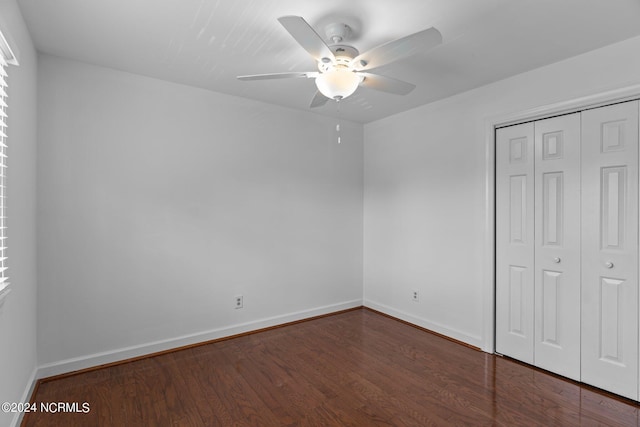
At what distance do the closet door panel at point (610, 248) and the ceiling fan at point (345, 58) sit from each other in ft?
4.89

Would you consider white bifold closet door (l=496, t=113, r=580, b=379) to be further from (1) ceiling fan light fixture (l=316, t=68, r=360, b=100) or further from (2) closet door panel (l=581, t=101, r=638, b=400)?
(1) ceiling fan light fixture (l=316, t=68, r=360, b=100)

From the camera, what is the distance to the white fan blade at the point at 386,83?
87.1 inches

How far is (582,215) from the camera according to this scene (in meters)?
2.55

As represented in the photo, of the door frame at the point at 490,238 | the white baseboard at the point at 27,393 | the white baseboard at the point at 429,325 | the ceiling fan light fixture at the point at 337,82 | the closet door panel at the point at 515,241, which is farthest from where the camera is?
the white baseboard at the point at 429,325

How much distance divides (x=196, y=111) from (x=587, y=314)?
365 cm

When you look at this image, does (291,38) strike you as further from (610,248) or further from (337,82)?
(610,248)

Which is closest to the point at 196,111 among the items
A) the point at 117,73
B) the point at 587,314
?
the point at 117,73

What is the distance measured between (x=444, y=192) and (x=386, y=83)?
1624 millimetres

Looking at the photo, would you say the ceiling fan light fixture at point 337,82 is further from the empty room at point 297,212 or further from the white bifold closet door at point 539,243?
the white bifold closet door at point 539,243

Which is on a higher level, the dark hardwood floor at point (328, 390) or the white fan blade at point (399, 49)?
the white fan blade at point (399, 49)

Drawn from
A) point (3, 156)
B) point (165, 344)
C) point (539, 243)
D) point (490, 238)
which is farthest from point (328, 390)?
point (3, 156)

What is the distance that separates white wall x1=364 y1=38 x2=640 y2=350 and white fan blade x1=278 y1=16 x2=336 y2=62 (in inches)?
74.5

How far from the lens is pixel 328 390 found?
244 centimetres

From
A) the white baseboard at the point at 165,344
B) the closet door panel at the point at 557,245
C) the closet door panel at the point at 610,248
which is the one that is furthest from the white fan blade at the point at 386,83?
the white baseboard at the point at 165,344
